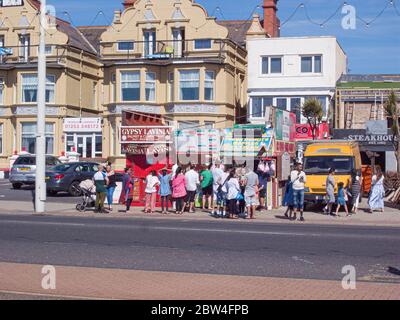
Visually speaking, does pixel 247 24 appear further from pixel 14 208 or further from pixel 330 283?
pixel 330 283

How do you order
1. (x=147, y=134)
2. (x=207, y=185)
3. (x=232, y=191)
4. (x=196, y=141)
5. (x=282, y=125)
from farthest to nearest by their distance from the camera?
(x=282, y=125) → (x=196, y=141) → (x=147, y=134) → (x=207, y=185) → (x=232, y=191)

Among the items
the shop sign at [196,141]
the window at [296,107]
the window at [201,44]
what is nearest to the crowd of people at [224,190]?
the shop sign at [196,141]

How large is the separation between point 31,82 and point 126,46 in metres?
6.56

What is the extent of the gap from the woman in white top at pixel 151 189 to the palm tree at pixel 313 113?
54.9ft

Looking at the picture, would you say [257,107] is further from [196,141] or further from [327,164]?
[196,141]

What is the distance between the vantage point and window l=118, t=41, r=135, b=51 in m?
45.9

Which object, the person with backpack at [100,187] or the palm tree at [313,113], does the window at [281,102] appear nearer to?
the palm tree at [313,113]

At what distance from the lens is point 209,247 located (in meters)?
15.2

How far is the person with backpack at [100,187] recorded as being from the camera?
24516 millimetres

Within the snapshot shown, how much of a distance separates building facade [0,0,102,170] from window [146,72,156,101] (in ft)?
→ 15.9

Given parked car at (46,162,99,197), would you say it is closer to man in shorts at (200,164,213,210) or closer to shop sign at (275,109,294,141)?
man in shorts at (200,164,213,210)

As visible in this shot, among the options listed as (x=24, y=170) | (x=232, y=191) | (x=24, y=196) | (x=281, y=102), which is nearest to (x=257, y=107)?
(x=281, y=102)

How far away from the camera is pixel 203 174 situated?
25625mm
